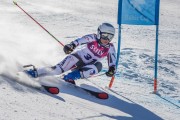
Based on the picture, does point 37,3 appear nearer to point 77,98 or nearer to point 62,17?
point 62,17

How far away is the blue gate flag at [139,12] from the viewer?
703 centimetres


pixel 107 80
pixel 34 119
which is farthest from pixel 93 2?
pixel 34 119

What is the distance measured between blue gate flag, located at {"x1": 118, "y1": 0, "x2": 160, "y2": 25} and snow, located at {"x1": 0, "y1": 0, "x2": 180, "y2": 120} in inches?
52.1

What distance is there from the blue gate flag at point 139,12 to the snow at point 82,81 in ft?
4.34

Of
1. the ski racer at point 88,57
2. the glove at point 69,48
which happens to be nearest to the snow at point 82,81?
the ski racer at point 88,57

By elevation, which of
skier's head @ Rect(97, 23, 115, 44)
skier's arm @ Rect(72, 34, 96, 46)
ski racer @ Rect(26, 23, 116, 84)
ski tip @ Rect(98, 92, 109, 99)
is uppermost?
skier's head @ Rect(97, 23, 115, 44)

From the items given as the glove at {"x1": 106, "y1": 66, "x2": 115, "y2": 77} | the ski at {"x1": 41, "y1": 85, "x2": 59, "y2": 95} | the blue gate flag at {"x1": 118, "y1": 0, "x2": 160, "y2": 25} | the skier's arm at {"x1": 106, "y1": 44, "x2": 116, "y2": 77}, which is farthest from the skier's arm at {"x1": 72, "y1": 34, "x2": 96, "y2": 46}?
the ski at {"x1": 41, "y1": 85, "x2": 59, "y2": 95}

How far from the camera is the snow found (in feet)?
16.7

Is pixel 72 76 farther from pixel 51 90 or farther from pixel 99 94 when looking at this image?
pixel 51 90

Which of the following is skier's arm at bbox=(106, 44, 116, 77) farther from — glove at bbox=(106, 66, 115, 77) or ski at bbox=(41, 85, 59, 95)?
ski at bbox=(41, 85, 59, 95)

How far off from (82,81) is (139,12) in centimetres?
169

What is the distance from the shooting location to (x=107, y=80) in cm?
773

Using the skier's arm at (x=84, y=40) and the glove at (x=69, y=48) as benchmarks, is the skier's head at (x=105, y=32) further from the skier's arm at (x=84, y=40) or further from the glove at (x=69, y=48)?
the glove at (x=69, y=48)

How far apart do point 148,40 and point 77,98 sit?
21.3 ft
